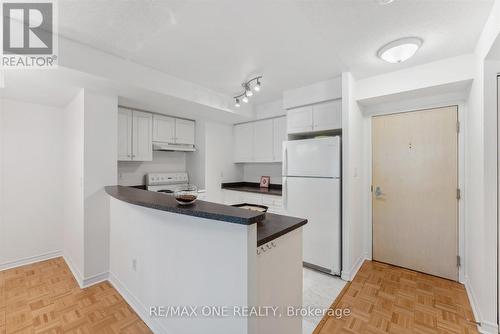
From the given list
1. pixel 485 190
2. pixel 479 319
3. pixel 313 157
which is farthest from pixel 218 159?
pixel 479 319

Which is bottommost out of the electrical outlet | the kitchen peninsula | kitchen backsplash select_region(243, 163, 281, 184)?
the electrical outlet

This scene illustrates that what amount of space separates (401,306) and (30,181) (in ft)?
15.1

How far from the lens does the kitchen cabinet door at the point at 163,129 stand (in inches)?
138

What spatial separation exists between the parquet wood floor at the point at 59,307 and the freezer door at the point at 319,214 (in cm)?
196

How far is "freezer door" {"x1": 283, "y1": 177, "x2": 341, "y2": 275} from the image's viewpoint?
260cm

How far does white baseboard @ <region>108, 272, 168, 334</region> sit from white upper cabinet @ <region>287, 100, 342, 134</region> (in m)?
2.65

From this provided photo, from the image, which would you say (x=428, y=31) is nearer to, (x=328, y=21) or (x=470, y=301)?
(x=328, y=21)

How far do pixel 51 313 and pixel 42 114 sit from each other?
256 cm

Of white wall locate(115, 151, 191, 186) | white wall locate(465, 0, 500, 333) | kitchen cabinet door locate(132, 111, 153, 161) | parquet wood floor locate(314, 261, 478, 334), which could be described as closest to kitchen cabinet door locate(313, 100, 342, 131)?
white wall locate(465, 0, 500, 333)

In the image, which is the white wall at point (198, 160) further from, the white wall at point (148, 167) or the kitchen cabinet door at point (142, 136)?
the kitchen cabinet door at point (142, 136)

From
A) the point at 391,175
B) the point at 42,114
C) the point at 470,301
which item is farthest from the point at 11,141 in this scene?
the point at 470,301

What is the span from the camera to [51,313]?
195cm

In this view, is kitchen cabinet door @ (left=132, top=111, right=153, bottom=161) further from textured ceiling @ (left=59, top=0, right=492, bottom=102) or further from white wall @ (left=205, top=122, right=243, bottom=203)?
textured ceiling @ (left=59, top=0, right=492, bottom=102)

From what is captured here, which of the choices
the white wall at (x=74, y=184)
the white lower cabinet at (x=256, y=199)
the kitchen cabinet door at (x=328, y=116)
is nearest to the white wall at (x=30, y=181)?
the white wall at (x=74, y=184)
